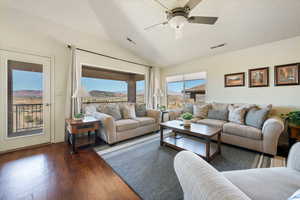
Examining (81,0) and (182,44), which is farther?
(182,44)

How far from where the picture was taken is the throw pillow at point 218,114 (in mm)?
3076

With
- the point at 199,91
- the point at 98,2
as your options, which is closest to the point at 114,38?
the point at 98,2

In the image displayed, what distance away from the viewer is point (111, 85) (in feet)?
15.0

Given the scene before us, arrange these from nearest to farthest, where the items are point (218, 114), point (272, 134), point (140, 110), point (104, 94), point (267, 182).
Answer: point (267, 182) → point (272, 134) → point (218, 114) → point (140, 110) → point (104, 94)

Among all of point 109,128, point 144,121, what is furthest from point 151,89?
point 109,128

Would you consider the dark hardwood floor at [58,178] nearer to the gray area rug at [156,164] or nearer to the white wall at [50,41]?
the gray area rug at [156,164]

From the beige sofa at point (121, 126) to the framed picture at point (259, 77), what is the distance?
2.54 meters

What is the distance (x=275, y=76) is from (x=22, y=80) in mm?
5507

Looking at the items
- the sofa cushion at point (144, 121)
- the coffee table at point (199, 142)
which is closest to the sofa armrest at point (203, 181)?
the coffee table at point (199, 142)

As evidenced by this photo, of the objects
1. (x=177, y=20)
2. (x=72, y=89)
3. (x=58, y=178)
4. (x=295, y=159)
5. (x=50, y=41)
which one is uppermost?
(x=50, y=41)

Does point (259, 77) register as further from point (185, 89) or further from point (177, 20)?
point (177, 20)

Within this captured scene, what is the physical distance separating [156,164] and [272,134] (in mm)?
2053

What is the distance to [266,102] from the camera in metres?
2.94

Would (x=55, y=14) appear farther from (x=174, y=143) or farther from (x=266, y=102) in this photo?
(x=266, y=102)
